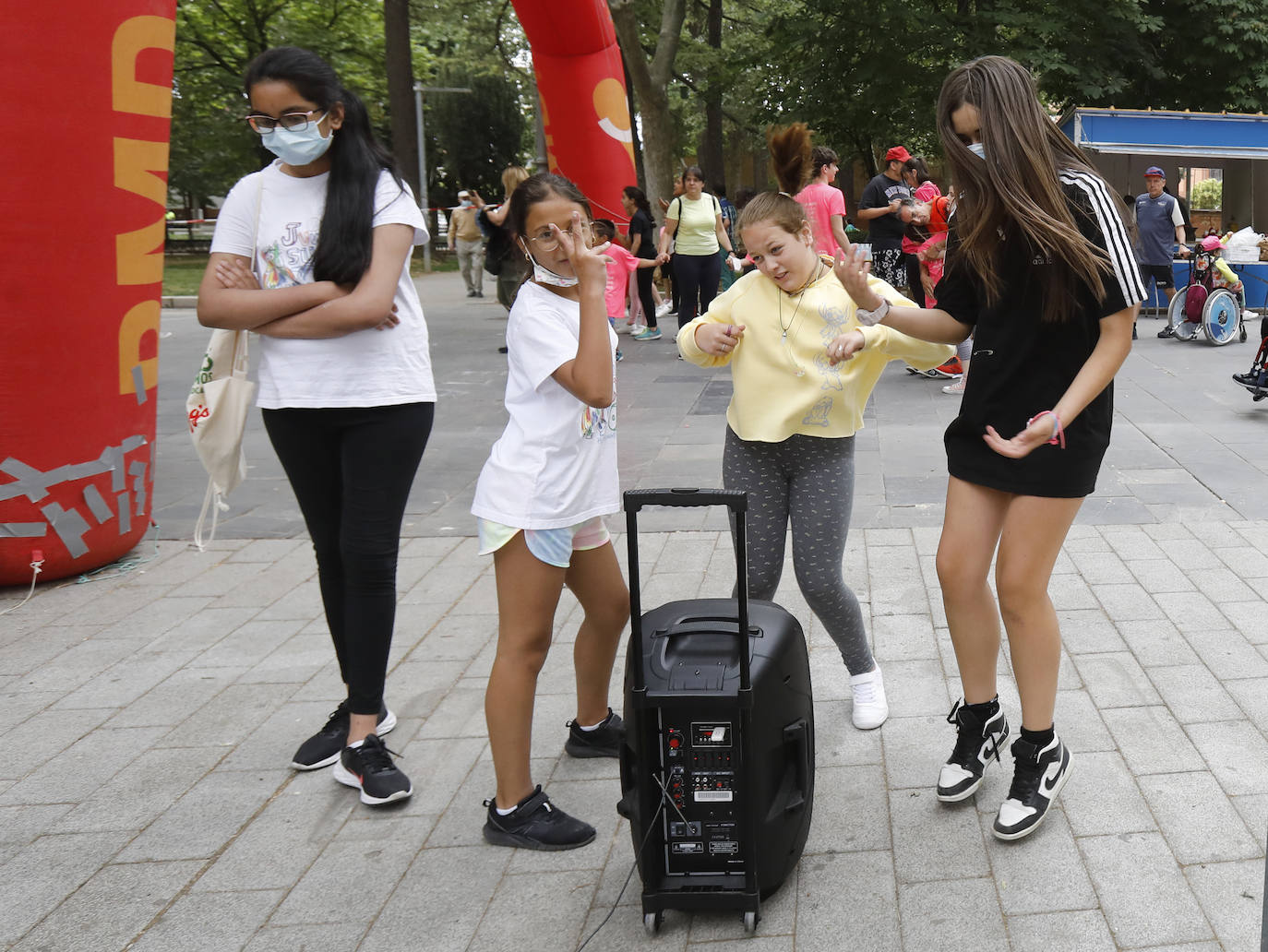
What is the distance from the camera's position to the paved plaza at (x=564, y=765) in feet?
9.04

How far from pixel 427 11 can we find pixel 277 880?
3305 cm

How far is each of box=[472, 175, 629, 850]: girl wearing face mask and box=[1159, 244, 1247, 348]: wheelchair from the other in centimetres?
1043

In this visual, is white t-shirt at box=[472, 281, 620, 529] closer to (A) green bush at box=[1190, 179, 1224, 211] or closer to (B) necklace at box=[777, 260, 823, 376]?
(B) necklace at box=[777, 260, 823, 376]

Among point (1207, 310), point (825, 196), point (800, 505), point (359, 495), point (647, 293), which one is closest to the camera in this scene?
point (359, 495)

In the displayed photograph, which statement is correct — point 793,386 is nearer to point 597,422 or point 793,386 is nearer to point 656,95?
point 597,422

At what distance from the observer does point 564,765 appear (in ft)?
11.6

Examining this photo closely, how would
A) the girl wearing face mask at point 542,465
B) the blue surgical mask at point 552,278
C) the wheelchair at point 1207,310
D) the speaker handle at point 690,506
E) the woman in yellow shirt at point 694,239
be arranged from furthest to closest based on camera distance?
the woman in yellow shirt at point 694,239
the wheelchair at point 1207,310
the blue surgical mask at point 552,278
the girl wearing face mask at point 542,465
the speaker handle at point 690,506

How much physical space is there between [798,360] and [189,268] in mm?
31018

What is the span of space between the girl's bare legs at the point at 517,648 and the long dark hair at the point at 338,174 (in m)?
0.90

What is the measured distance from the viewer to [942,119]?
9.54 feet

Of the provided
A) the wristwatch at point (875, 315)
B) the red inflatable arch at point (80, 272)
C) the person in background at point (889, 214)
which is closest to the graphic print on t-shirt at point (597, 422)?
the wristwatch at point (875, 315)

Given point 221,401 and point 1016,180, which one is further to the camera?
point 221,401

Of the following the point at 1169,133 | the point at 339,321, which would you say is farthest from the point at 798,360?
the point at 1169,133

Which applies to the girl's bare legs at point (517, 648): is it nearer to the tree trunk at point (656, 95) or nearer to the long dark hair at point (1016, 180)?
the long dark hair at point (1016, 180)
